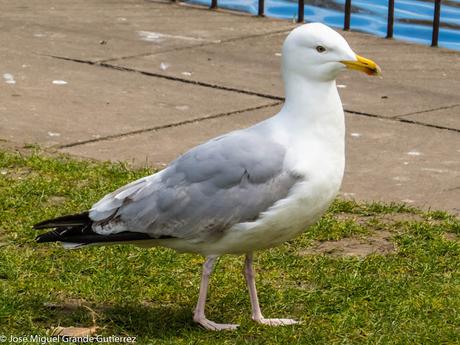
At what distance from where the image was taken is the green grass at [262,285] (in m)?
5.07

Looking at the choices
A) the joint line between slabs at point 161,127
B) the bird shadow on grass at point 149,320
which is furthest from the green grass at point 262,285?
the joint line between slabs at point 161,127

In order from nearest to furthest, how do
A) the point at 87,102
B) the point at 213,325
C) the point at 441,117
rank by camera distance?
the point at 213,325
the point at 441,117
the point at 87,102

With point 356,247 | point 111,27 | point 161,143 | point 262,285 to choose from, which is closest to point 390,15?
point 111,27

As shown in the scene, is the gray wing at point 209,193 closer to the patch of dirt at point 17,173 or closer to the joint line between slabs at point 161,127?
the patch of dirt at point 17,173

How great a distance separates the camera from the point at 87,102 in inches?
333

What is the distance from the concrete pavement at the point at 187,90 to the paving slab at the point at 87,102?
0.01 meters

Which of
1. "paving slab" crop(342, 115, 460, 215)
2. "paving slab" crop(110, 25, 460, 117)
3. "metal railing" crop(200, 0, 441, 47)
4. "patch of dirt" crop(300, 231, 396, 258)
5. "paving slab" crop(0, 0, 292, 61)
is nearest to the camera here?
"patch of dirt" crop(300, 231, 396, 258)

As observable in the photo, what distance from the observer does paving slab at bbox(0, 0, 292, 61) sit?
9844 mm

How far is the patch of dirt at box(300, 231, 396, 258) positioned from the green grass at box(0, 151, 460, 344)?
0.04 meters

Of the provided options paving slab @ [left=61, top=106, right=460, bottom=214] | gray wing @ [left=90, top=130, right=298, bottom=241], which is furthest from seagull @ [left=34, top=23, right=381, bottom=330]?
paving slab @ [left=61, top=106, right=460, bottom=214]

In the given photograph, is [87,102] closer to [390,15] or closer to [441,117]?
[441,117]

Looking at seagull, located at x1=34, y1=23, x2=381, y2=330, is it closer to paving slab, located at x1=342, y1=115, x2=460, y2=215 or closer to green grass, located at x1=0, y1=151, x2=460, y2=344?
green grass, located at x1=0, y1=151, x2=460, y2=344

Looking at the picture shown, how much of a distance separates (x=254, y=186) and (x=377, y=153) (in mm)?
2709

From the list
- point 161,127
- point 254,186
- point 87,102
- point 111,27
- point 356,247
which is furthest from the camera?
point 111,27
